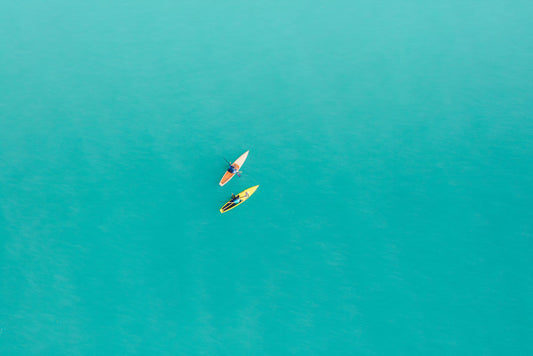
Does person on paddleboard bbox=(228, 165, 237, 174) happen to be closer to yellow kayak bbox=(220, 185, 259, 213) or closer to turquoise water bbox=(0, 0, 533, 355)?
turquoise water bbox=(0, 0, 533, 355)

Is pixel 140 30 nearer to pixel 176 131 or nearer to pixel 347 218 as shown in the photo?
pixel 176 131

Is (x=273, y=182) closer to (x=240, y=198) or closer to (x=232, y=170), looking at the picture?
(x=240, y=198)

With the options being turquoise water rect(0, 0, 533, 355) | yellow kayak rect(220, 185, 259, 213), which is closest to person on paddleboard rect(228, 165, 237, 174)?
turquoise water rect(0, 0, 533, 355)

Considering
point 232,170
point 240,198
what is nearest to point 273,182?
point 240,198

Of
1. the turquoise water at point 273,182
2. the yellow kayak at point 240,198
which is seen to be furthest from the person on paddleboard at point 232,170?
the yellow kayak at point 240,198

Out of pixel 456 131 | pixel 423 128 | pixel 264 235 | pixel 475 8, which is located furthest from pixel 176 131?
pixel 475 8

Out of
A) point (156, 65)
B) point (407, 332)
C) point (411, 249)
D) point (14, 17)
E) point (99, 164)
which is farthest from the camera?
point (14, 17)

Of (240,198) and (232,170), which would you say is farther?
(232,170)

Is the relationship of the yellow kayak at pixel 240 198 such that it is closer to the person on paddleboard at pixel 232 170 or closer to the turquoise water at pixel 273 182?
the turquoise water at pixel 273 182
